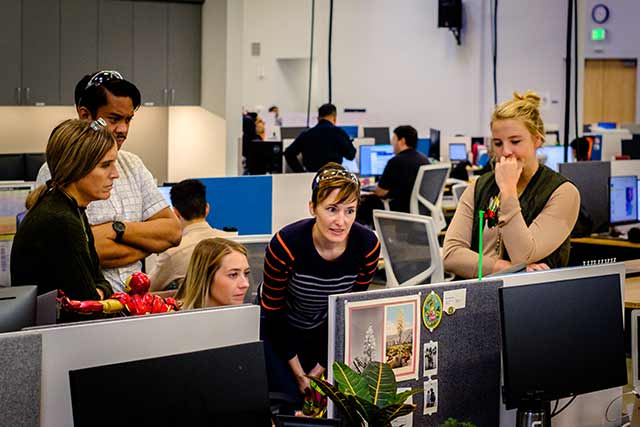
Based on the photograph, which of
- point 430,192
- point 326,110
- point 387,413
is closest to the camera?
point 387,413

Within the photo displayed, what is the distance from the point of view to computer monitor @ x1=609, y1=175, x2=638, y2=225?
6.35 meters

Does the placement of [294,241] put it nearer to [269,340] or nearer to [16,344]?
[269,340]

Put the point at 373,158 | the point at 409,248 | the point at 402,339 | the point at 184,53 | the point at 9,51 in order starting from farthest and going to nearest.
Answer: the point at 373,158, the point at 184,53, the point at 9,51, the point at 409,248, the point at 402,339

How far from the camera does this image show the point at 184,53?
8.91 meters

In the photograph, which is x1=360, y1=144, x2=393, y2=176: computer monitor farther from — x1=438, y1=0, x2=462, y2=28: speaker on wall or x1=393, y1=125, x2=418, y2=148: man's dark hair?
x1=438, y1=0, x2=462, y2=28: speaker on wall

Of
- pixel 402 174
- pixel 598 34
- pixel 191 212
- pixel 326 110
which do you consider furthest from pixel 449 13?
pixel 191 212

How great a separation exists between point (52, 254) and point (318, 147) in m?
6.65

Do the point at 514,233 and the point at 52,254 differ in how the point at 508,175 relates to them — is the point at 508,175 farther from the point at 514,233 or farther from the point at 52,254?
the point at 52,254

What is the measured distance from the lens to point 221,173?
8359 mm

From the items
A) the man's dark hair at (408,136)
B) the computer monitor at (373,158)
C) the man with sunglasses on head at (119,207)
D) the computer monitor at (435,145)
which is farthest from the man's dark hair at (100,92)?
the computer monitor at (435,145)

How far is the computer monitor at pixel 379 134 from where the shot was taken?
12.0 m

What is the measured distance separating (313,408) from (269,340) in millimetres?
708

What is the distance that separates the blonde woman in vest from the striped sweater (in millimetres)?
286

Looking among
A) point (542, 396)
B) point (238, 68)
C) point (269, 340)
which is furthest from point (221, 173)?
point (542, 396)
